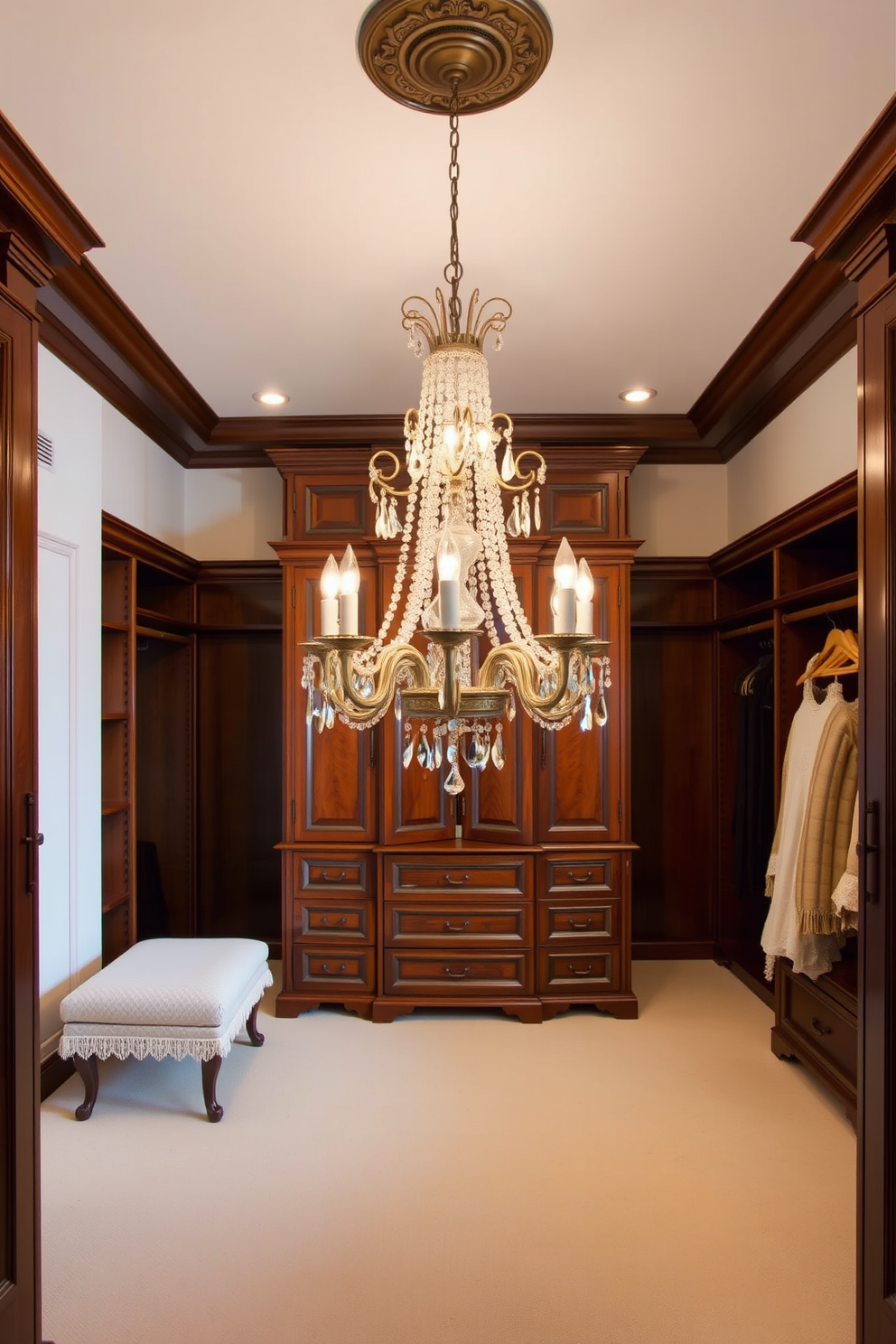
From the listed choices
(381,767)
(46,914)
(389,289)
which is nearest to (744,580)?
(381,767)

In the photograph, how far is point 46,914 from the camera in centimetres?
303

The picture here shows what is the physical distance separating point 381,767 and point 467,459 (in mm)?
2228

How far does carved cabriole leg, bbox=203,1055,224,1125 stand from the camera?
291cm

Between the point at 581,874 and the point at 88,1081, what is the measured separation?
2.14 m

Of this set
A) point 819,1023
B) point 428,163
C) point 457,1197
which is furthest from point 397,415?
point 457,1197

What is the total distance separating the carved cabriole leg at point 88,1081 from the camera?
2.93 meters

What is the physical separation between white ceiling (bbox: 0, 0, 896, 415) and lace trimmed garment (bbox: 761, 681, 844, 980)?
1510 mm

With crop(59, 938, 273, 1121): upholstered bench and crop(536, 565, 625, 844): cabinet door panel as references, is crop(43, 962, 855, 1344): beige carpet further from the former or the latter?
crop(536, 565, 625, 844): cabinet door panel

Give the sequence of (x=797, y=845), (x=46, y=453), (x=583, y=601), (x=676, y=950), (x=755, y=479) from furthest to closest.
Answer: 1. (x=676, y=950)
2. (x=755, y=479)
3. (x=797, y=845)
4. (x=46, y=453)
5. (x=583, y=601)

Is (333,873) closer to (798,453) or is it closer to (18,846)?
(18,846)

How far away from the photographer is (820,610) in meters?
3.24

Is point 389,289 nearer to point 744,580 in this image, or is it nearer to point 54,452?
point 54,452

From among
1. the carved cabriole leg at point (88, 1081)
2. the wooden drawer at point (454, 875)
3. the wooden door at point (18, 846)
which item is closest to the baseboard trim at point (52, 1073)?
the carved cabriole leg at point (88, 1081)

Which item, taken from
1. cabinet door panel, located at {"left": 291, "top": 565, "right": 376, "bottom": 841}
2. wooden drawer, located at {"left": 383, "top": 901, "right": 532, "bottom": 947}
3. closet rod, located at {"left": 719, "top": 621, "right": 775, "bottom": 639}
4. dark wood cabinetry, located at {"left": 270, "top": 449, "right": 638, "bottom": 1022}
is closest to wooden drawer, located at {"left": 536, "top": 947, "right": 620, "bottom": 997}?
dark wood cabinetry, located at {"left": 270, "top": 449, "right": 638, "bottom": 1022}
